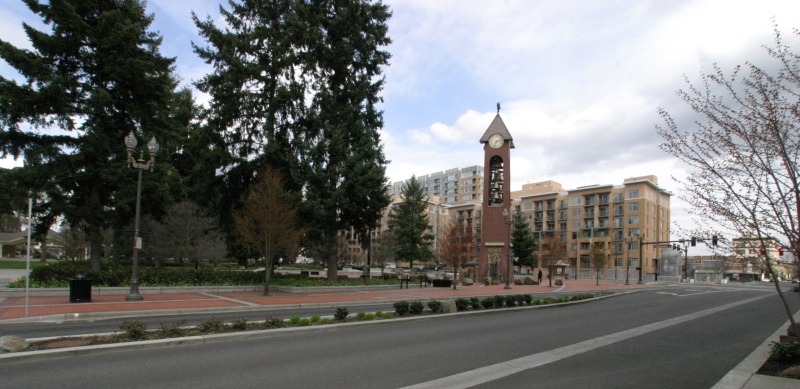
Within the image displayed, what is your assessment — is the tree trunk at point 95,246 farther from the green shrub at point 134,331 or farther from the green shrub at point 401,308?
the green shrub at point 401,308

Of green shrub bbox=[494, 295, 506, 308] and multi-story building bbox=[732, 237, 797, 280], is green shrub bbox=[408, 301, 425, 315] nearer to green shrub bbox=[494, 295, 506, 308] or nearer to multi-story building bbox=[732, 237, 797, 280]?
green shrub bbox=[494, 295, 506, 308]

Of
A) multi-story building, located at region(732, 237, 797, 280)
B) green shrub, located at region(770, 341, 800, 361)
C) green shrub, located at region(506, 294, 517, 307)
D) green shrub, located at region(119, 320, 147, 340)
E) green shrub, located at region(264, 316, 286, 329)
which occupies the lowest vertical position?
green shrub, located at region(506, 294, 517, 307)

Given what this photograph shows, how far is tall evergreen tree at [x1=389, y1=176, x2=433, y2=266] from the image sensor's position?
65.2 metres

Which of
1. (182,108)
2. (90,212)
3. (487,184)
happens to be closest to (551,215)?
(487,184)

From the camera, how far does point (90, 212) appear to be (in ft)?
75.4

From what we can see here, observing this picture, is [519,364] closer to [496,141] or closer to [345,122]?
[345,122]

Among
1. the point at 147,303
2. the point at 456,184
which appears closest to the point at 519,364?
the point at 147,303

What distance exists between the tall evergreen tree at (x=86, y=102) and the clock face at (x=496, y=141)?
3011cm

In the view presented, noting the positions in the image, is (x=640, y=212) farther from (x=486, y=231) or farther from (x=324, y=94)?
(x=324, y=94)

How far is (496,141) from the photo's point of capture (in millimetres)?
46469

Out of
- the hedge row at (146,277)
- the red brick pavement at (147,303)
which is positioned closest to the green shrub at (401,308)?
the red brick pavement at (147,303)

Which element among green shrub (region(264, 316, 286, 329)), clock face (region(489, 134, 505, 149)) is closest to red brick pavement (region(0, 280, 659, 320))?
green shrub (region(264, 316, 286, 329))

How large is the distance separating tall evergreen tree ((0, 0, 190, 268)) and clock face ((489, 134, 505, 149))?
3011cm

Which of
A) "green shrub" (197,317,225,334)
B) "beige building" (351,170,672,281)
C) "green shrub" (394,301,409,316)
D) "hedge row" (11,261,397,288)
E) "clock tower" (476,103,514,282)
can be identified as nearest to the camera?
"green shrub" (197,317,225,334)
